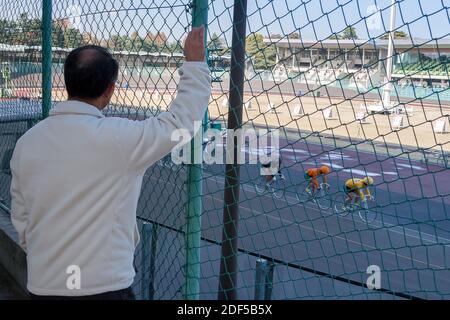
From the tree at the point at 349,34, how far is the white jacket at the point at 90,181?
471 millimetres

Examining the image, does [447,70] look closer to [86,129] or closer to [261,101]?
[261,101]

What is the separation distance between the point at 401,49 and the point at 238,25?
0.62m

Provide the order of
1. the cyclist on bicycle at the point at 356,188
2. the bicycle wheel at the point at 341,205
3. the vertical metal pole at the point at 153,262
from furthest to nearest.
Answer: the vertical metal pole at the point at 153,262 → the bicycle wheel at the point at 341,205 → the cyclist on bicycle at the point at 356,188

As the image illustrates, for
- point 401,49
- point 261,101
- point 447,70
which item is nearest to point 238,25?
point 261,101

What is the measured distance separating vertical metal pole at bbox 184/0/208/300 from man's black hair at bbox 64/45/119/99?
1.54ft

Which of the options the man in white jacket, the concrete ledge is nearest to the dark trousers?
Result: the man in white jacket

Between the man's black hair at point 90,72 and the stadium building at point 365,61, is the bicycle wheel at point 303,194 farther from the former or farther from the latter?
the man's black hair at point 90,72

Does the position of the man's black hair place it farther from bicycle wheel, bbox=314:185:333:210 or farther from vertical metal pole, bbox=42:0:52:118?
vertical metal pole, bbox=42:0:52:118

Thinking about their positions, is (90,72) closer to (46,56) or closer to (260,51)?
(260,51)

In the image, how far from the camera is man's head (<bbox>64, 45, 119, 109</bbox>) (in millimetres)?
1898

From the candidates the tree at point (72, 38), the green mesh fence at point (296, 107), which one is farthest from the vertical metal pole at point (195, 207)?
the tree at point (72, 38)

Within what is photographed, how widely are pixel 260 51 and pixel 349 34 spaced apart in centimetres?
41

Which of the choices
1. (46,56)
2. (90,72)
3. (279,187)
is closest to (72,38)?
(46,56)

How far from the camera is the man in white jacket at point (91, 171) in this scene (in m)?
1.84
